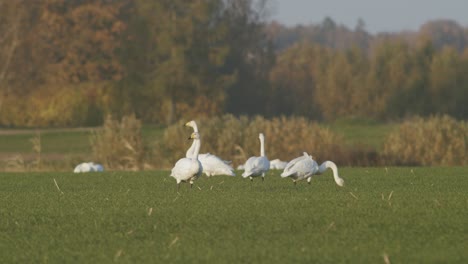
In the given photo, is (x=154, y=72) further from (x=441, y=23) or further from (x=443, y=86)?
(x=441, y=23)

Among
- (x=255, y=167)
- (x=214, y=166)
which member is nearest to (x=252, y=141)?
(x=214, y=166)

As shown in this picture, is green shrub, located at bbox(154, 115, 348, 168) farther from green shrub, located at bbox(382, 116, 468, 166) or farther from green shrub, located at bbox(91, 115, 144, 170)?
green shrub, located at bbox(382, 116, 468, 166)

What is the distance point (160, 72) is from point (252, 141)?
3022cm

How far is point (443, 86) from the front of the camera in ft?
209

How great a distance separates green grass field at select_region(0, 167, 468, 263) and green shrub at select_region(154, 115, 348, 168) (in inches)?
608

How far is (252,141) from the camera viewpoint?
113ft

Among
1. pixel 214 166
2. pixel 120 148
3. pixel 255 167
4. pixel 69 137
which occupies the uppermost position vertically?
pixel 255 167

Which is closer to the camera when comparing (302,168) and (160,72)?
(302,168)

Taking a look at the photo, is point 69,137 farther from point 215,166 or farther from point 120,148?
point 215,166

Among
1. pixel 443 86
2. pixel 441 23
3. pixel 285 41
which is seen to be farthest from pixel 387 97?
pixel 441 23

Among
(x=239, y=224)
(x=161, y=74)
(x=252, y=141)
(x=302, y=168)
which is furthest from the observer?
(x=161, y=74)

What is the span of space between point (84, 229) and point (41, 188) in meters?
6.97

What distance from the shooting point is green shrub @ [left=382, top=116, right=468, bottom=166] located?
33312 mm

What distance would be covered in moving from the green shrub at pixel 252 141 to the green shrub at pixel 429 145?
147 cm
